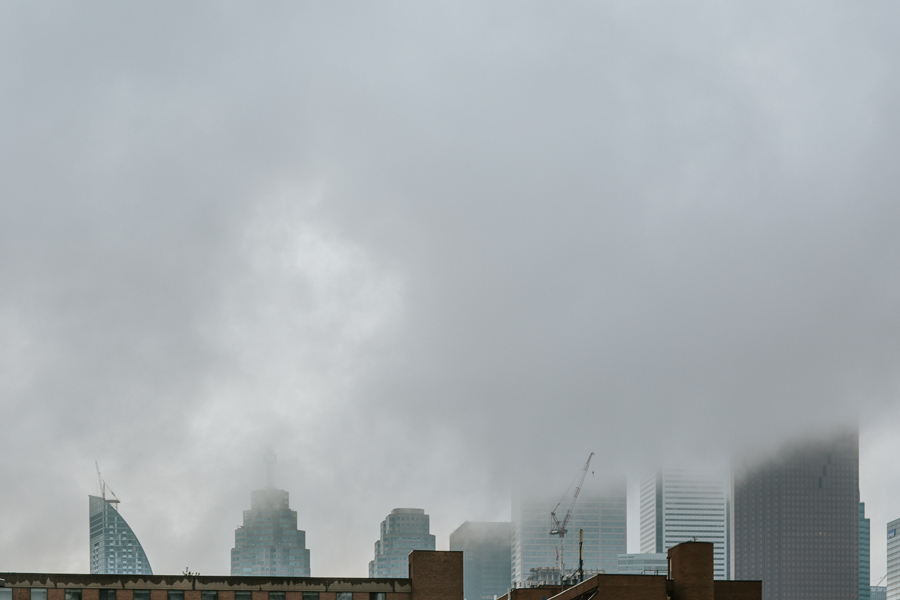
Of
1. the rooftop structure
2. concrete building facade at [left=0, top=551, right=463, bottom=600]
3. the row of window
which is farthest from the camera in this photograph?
concrete building facade at [left=0, top=551, right=463, bottom=600]

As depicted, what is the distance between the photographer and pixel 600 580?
91.6 m

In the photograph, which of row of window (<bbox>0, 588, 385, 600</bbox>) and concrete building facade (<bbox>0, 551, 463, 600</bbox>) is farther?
concrete building facade (<bbox>0, 551, 463, 600</bbox>)

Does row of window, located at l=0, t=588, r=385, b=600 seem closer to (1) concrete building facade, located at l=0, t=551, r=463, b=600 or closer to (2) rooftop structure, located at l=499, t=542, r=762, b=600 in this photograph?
(1) concrete building facade, located at l=0, t=551, r=463, b=600

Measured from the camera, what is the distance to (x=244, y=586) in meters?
117

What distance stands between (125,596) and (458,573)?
101 ft

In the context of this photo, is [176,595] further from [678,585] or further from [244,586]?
[678,585]

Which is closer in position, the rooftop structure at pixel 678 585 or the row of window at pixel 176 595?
the rooftop structure at pixel 678 585

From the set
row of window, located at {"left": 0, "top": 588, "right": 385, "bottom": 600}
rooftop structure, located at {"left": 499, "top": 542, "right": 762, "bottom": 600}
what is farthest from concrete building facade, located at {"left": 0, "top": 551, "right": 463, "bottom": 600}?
rooftop structure, located at {"left": 499, "top": 542, "right": 762, "bottom": 600}

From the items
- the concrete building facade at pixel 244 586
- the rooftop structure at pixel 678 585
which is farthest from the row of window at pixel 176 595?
the rooftop structure at pixel 678 585

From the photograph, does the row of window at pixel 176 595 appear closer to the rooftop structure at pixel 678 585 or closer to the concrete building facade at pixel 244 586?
the concrete building facade at pixel 244 586

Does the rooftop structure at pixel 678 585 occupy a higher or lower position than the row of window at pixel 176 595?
higher

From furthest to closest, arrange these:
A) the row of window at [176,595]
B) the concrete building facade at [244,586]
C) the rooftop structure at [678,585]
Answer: the concrete building facade at [244,586] → the row of window at [176,595] → the rooftop structure at [678,585]

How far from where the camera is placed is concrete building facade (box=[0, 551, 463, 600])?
376 ft

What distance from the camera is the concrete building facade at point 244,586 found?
376 feet
